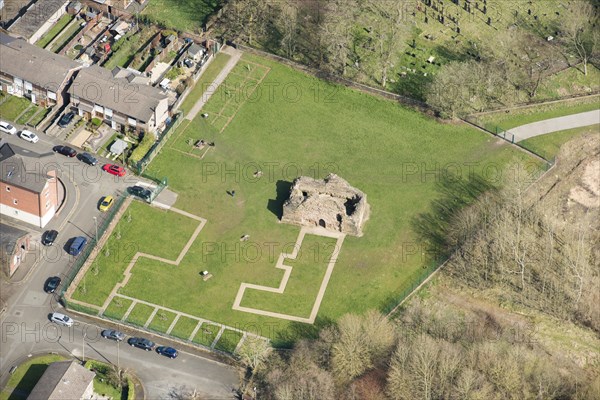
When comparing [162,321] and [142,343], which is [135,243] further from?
[142,343]

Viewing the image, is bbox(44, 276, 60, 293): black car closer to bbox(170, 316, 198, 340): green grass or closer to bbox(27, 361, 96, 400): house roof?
bbox(27, 361, 96, 400): house roof

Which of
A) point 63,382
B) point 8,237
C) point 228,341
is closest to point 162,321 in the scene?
point 228,341

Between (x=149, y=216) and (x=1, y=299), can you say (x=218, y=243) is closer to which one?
(x=149, y=216)

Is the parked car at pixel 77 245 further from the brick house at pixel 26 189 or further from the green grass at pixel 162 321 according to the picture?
the green grass at pixel 162 321

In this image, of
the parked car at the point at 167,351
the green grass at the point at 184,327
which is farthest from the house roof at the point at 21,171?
the parked car at the point at 167,351

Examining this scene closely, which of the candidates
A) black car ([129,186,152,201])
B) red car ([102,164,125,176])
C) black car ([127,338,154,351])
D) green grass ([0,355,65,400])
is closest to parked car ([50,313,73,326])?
green grass ([0,355,65,400])

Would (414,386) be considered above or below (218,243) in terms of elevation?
below

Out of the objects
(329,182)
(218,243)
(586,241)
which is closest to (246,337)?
(218,243)
